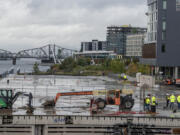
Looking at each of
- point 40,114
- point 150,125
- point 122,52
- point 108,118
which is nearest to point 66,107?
point 40,114

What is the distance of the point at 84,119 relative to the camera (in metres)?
18.5

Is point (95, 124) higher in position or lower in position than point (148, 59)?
lower

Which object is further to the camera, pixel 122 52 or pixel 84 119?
pixel 122 52

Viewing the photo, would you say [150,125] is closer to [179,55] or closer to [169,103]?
[169,103]

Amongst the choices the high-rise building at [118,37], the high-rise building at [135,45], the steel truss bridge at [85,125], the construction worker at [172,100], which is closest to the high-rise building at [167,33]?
the construction worker at [172,100]

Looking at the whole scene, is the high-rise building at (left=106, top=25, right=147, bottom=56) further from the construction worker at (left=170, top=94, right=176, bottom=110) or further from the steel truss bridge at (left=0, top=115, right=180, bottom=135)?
the steel truss bridge at (left=0, top=115, right=180, bottom=135)

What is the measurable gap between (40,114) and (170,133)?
7.66 m

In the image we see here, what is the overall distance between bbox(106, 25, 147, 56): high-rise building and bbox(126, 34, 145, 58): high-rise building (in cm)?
2101

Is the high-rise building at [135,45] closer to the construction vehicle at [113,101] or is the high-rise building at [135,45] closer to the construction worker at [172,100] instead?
the construction worker at [172,100]

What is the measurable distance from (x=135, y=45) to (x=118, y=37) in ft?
110

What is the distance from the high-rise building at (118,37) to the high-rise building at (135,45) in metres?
21.0

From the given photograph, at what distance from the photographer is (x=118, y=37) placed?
17300cm

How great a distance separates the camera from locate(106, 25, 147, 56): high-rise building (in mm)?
170500

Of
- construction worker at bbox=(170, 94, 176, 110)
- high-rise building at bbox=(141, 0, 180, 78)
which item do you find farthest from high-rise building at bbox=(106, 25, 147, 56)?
construction worker at bbox=(170, 94, 176, 110)
